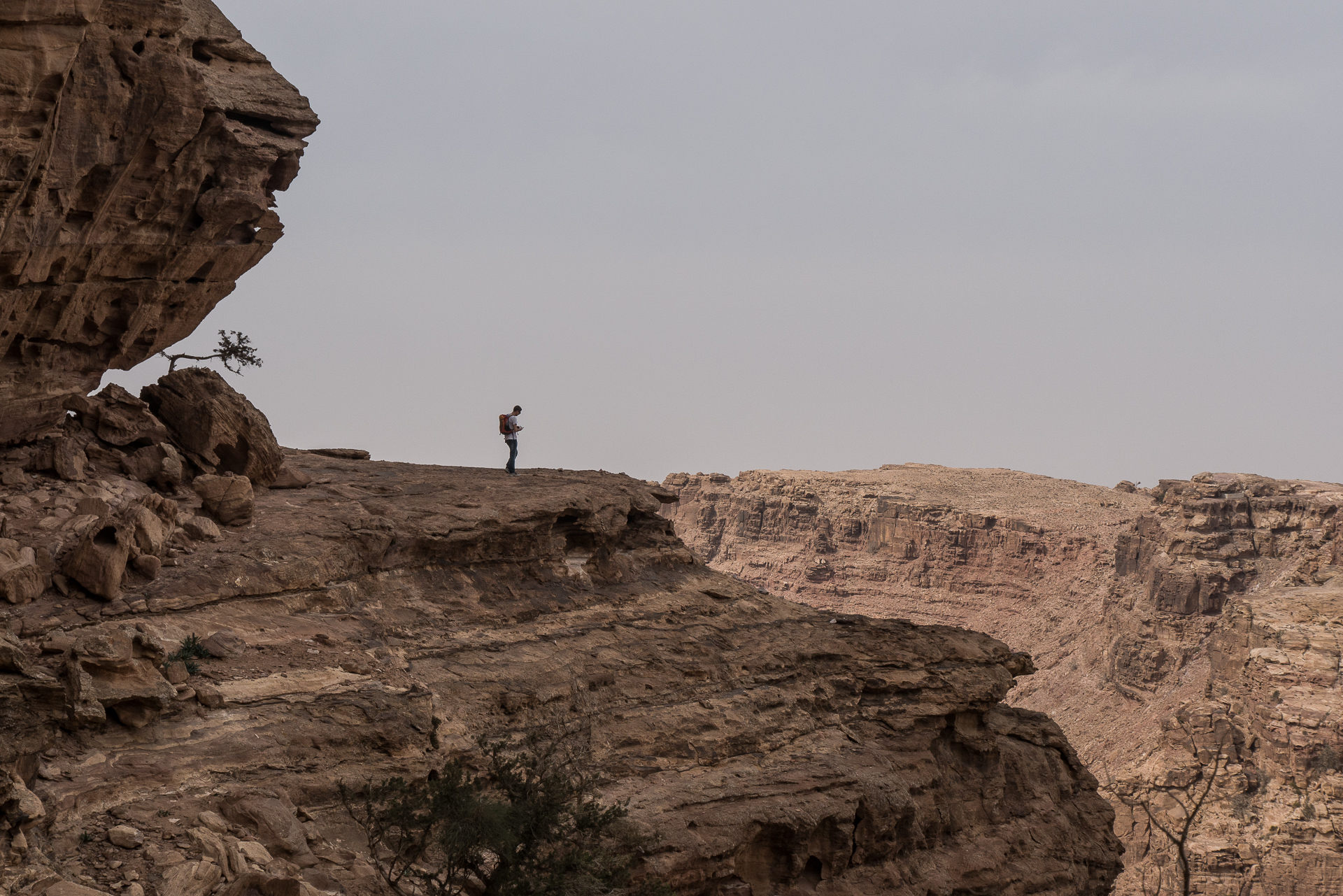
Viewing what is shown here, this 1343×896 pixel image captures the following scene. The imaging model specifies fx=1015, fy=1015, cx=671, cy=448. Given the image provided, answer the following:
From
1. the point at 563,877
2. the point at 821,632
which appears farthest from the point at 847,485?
the point at 563,877

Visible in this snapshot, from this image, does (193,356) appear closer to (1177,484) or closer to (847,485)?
(1177,484)

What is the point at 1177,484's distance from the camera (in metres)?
83.8

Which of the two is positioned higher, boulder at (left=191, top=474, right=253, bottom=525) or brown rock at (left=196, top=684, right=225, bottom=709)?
boulder at (left=191, top=474, right=253, bottom=525)

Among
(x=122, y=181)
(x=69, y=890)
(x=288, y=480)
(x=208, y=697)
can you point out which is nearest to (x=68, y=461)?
(x=288, y=480)

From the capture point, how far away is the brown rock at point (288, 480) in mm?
21281

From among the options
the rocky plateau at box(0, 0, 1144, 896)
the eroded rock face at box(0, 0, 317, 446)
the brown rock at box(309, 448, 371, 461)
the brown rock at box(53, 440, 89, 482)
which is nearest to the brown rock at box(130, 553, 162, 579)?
the rocky plateau at box(0, 0, 1144, 896)

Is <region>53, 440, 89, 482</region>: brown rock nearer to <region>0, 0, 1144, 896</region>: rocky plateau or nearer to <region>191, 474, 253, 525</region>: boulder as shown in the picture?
<region>0, 0, 1144, 896</region>: rocky plateau

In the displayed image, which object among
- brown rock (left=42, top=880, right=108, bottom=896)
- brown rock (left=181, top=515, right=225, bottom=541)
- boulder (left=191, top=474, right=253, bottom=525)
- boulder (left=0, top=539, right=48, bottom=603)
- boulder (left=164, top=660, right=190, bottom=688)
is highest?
boulder (left=191, top=474, right=253, bottom=525)

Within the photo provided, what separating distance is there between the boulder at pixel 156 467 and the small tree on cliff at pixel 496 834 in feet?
26.7

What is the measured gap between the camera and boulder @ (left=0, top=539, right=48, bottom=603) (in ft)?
46.2

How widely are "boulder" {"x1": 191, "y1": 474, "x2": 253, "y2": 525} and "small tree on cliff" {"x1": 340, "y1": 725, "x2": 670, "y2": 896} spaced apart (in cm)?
665

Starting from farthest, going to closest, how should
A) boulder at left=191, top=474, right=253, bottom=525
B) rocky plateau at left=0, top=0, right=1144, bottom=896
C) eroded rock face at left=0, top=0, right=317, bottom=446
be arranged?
boulder at left=191, top=474, right=253, bottom=525 < eroded rock face at left=0, top=0, right=317, bottom=446 < rocky plateau at left=0, top=0, right=1144, bottom=896

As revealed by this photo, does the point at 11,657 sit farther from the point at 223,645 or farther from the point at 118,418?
the point at 118,418

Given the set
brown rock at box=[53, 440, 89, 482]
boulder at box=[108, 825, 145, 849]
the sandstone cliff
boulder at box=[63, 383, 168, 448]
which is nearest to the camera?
boulder at box=[108, 825, 145, 849]
